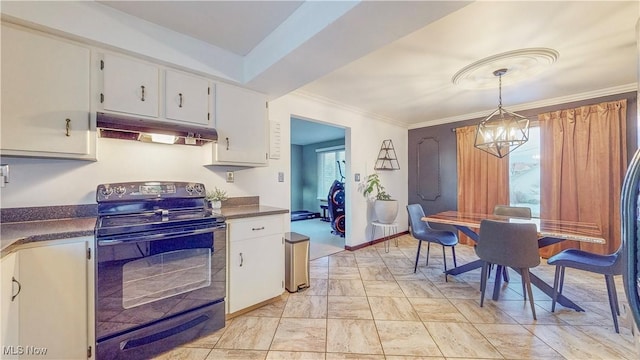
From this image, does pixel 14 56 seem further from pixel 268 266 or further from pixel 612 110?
pixel 612 110

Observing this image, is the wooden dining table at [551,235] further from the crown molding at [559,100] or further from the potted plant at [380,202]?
the crown molding at [559,100]

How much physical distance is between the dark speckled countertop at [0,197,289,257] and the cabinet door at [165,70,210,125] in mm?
887

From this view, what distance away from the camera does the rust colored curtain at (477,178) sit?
13.4 feet

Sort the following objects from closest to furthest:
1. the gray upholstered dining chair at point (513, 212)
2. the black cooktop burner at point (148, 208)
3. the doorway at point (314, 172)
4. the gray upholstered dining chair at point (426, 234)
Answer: the black cooktop burner at point (148, 208), the gray upholstered dining chair at point (513, 212), the gray upholstered dining chair at point (426, 234), the doorway at point (314, 172)

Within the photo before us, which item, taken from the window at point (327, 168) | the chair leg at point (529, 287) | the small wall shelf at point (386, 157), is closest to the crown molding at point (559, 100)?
the small wall shelf at point (386, 157)

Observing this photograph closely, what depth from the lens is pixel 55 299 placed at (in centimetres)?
141

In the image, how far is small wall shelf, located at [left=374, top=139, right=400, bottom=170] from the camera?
4688 mm

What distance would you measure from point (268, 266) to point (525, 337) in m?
2.07

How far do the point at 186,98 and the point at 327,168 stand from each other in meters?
5.82

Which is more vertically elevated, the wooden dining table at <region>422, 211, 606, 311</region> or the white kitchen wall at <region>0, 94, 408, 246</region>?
the white kitchen wall at <region>0, 94, 408, 246</region>

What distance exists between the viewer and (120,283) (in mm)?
1565

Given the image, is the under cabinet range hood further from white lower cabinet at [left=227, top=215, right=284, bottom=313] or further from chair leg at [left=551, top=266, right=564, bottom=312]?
chair leg at [left=551, top=266, right=564, bottom=312]

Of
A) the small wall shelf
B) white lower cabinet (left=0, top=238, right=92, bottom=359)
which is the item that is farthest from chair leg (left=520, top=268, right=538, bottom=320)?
white lower cabinet (left=0, top=238, right=92, bottom=359)

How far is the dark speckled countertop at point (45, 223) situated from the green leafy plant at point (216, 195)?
371 mm
